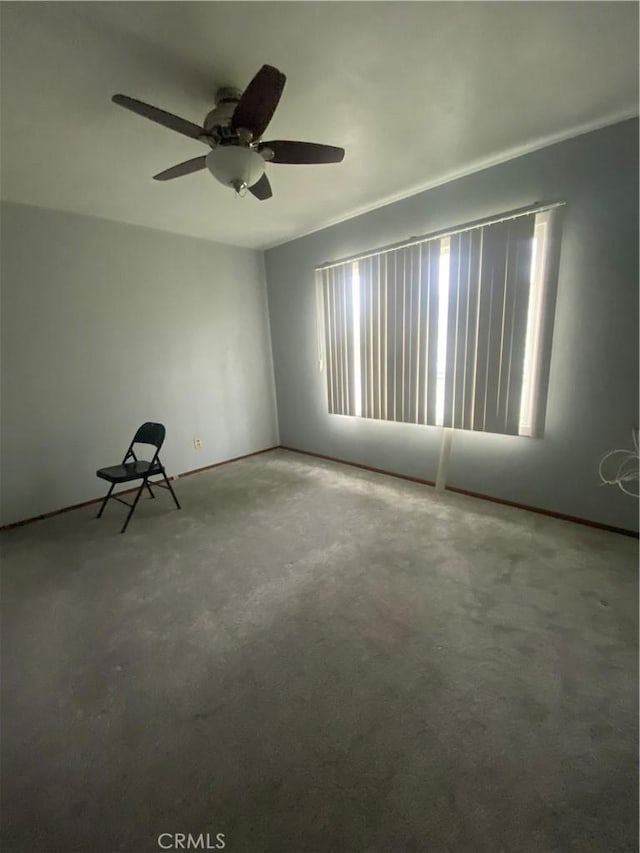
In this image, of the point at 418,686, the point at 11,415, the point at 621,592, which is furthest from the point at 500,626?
the point at 11,415

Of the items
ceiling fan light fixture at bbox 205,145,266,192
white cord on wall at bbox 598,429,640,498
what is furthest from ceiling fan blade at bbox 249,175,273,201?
white cord on wall at bbox 598,429,640,498

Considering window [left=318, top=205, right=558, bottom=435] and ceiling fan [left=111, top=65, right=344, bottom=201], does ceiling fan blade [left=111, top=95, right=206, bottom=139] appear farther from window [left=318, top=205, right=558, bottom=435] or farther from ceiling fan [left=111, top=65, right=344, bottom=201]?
window [left=318, top=205, right=558, bottom=435]

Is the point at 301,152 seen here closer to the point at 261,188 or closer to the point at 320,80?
the point at 320,80

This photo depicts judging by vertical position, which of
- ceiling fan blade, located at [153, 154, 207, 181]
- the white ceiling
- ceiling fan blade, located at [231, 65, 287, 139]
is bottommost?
ceiling fan blade, located at [153, 154, 207, 181]

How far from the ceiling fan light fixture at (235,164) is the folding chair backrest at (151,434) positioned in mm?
2052

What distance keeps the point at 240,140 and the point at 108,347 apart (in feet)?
7.60

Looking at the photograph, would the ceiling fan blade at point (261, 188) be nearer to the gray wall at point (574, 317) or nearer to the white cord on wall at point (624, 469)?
the gray wall at point (574, 317)

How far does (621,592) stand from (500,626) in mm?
748

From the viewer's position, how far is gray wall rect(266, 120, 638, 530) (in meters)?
2.16

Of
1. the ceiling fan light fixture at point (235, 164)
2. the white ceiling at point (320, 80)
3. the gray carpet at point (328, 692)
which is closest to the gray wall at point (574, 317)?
the white ceiling at point (320, 80)

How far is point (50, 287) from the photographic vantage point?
9.53 feet

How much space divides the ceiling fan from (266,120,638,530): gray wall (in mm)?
1458

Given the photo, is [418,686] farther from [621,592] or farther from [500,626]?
[621,592]

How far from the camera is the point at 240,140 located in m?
1.66
